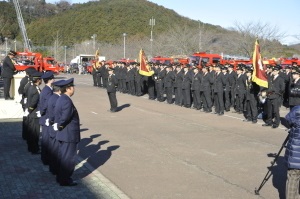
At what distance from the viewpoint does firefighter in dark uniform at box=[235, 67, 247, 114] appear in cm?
1644

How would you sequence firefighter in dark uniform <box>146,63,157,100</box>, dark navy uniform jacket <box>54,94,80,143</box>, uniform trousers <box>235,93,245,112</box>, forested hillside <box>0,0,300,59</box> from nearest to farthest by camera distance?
dark navy uniform jacket <box>54,94,80,143</box> → uniform trousers <box>235,93,245,112</box> → firefighter in dark uniform <box>146,63,157,100</box> → forested hillside <box>0,0,300,59</box>

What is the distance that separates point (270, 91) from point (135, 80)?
12.1m

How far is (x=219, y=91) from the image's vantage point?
1750 centimetres

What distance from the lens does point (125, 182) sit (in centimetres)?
776

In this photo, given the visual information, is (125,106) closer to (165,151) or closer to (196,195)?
(165,151)

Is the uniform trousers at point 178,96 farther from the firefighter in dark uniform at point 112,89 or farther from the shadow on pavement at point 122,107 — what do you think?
the firefighter in dark uniform at point 112,89

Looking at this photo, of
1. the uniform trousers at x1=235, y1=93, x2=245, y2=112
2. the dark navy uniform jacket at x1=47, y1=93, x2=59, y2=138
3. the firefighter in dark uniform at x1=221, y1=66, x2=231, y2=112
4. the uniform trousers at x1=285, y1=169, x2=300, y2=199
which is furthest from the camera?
the firefighter in dark uniform at x1=221, y1=66, x2=231, y2=112

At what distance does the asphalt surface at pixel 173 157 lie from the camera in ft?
24.3

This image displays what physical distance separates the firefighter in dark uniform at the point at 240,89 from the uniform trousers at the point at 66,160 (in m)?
10.1

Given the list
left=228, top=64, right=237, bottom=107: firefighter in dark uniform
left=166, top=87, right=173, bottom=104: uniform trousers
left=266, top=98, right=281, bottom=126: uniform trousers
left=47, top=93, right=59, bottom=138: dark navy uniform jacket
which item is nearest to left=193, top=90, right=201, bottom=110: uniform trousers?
left=228, top=64, right=237, bottom=107: firefighter in dark uniform

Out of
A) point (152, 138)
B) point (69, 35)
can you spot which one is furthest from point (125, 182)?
point (69, 35)

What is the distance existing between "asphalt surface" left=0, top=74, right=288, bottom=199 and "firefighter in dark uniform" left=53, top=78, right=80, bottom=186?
27 cm

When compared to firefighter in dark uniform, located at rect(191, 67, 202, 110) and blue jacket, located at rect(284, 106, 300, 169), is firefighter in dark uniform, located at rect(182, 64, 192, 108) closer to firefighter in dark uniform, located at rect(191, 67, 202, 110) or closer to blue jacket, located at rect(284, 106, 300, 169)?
firefighter in dark uniform, located at rect(191, 67, 202, 110)

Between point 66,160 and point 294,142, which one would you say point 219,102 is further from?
point 294,142
